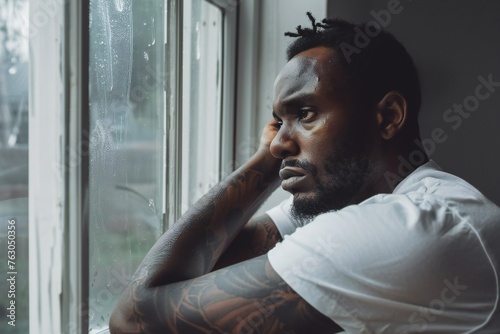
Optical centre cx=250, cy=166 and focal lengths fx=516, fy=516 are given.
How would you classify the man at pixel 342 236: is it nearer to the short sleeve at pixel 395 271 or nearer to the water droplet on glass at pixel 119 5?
the short sleeve at pixel 395 271

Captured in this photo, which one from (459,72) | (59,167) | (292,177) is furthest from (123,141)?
(459,72)

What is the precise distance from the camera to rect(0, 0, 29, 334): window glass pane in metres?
0.75

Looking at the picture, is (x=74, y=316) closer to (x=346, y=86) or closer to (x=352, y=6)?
(x=346, y=86)

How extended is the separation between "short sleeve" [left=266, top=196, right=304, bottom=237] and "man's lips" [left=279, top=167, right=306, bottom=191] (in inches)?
9.1

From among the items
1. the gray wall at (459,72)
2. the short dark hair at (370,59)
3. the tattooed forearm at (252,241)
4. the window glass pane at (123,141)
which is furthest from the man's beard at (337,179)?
the gray wall at (459,72)

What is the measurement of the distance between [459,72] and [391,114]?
→ 122cm

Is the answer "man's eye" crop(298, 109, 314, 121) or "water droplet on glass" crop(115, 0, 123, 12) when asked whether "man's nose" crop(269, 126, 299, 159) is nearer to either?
"man's eye" crop(298, 109, 314, 121)

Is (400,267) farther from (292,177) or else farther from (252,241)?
(252,241)

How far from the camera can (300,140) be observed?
975 mm

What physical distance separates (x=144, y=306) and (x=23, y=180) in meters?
0.27

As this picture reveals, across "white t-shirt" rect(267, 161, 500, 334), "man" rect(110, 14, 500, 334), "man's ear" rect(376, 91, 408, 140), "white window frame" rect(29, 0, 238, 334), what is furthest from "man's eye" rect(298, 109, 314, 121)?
"white window frame" rect(29, 0, 238, 334)

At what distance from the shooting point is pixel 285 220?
1214mm

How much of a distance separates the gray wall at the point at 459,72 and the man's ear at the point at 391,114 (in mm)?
1023

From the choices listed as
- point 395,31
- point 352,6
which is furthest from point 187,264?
point 395,31
